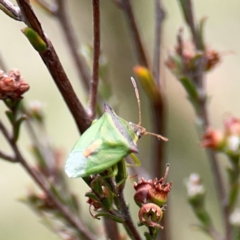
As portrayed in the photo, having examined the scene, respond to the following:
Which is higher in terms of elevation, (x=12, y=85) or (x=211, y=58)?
(x=211, y=58)

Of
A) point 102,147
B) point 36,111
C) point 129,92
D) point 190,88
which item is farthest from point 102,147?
point 129,92

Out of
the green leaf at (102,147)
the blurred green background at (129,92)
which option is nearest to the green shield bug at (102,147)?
the green leaf at (102,147)

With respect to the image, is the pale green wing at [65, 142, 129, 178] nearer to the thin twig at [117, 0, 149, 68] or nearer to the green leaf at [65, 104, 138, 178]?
the green leaf at [65, 104, 138, 178]

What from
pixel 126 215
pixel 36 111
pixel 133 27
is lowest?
pixel 126 215

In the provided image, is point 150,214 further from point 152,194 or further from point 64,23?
point 64,23

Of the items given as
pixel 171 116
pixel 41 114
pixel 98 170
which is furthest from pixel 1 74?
pixel 171 116

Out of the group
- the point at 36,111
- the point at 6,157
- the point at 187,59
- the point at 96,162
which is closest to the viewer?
the point at 96,162

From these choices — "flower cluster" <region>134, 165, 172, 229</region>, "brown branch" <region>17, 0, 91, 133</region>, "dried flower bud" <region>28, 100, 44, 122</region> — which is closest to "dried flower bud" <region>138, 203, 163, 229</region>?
"flower cluster" <region>134, 165, 172, 229</region>

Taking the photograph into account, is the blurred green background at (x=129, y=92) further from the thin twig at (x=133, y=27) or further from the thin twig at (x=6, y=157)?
the thin twig at (x=6, y=157)
